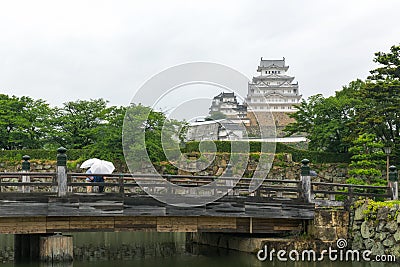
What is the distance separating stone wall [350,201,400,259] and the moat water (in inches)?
17.4

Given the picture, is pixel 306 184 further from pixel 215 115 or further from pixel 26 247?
pixel 26 247

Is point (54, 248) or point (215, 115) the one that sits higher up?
point (215, 115)

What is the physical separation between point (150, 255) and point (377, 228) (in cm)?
575

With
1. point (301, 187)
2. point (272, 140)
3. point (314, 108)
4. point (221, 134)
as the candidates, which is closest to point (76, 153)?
point (221, 134)

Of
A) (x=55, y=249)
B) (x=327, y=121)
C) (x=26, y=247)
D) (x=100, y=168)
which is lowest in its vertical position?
(x=26, y=247)

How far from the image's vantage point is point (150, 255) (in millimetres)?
16031

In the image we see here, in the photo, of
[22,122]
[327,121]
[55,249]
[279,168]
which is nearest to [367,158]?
[327,121]

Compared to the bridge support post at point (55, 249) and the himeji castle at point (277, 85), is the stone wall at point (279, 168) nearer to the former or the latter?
the bridge support post at point (55, 249)

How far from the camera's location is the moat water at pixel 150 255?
14164 millimetres

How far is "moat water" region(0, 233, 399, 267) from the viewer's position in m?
14.2

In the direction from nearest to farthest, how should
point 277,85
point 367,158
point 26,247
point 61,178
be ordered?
point 61,178 < point 26,247 < point 367,158 < point 277,85

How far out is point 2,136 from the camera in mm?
29750

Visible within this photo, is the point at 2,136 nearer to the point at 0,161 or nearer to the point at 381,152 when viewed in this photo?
the point at 0,161

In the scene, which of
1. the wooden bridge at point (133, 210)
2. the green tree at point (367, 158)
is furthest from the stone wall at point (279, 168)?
the wooden bridge at point (133, 210)
